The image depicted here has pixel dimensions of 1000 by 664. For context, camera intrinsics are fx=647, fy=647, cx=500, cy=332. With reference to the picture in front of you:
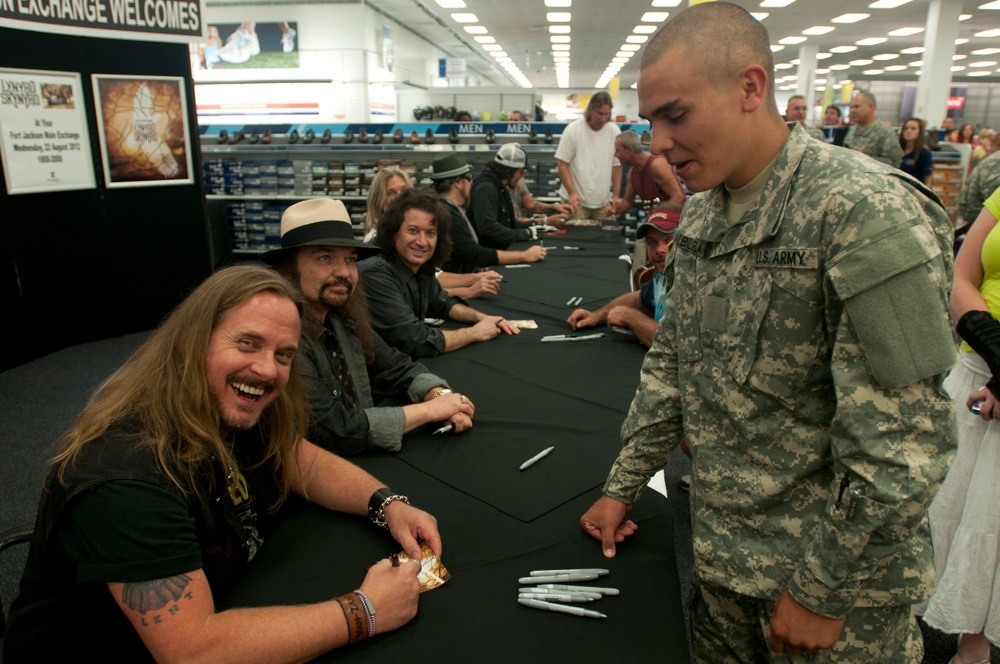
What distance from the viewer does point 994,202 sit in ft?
5.90

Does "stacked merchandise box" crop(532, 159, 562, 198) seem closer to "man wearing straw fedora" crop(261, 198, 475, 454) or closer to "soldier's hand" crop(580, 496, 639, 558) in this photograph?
"man wearing straw fedora" crop(261, 198, 475, 454)

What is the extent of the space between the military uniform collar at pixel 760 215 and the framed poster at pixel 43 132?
4912 mm

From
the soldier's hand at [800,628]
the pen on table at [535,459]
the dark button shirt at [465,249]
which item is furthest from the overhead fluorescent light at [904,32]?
the soldier's hand at [800,628]

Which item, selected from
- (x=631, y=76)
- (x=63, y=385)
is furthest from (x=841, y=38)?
(x=63, y=385)

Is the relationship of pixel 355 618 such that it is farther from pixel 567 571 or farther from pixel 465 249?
pixel 465 249

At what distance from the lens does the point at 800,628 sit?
3.20 feet

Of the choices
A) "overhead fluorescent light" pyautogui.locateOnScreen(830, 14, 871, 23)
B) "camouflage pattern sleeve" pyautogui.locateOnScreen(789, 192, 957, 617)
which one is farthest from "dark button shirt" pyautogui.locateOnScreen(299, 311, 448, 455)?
"overhead fluorescent light" pyautogui.locateOnScreen(830, 14, 871, 23)

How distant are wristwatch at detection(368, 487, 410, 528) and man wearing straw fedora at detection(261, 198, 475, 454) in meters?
0.34

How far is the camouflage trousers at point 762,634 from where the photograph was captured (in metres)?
1.03

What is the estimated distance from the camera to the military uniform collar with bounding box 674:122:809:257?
979 mm

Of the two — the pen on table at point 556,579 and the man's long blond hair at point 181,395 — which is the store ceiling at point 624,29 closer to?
the man's long blond hair at point 181,395

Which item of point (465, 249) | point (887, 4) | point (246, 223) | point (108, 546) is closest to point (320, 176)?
point (246, 223)

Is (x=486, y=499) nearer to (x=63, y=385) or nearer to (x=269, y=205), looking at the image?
(x=63, y=385)

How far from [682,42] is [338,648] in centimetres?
105
